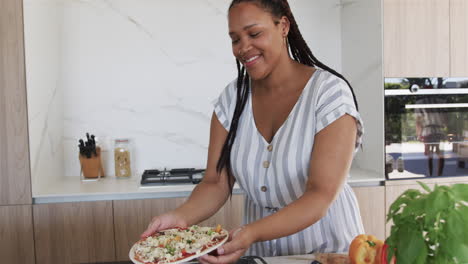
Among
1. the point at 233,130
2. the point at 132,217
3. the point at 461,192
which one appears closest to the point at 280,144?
the point at 233,130

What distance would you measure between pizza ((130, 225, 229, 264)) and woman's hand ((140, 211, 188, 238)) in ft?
0.14

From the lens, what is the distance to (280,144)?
1443 mm

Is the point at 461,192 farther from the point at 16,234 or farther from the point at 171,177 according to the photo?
the point at 16,234

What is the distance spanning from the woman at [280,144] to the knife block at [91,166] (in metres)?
1.22

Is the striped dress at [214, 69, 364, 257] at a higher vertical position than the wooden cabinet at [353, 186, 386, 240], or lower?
higher

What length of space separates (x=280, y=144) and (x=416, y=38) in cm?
149

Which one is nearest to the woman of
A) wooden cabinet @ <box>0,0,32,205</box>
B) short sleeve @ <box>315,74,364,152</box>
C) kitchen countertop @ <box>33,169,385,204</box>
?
short sleeve @ <box>315,74,364,152</box>

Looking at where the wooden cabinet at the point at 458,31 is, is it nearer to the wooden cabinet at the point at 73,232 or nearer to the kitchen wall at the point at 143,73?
the kitchen wall at the point at 143,73

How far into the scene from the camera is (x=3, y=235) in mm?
2238

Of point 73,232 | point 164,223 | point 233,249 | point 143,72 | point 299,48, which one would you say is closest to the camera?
point 233,249

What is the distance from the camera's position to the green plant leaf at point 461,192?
704 millimetres

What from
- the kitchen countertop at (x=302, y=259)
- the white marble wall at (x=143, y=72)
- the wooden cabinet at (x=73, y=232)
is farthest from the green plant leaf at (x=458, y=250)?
the white marble wall at (x=143, y=72)

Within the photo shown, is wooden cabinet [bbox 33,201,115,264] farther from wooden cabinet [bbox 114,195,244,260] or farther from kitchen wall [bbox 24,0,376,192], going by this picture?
kitchen wall [bbox 24,0,376,192]

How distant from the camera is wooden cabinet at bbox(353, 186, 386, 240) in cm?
251
